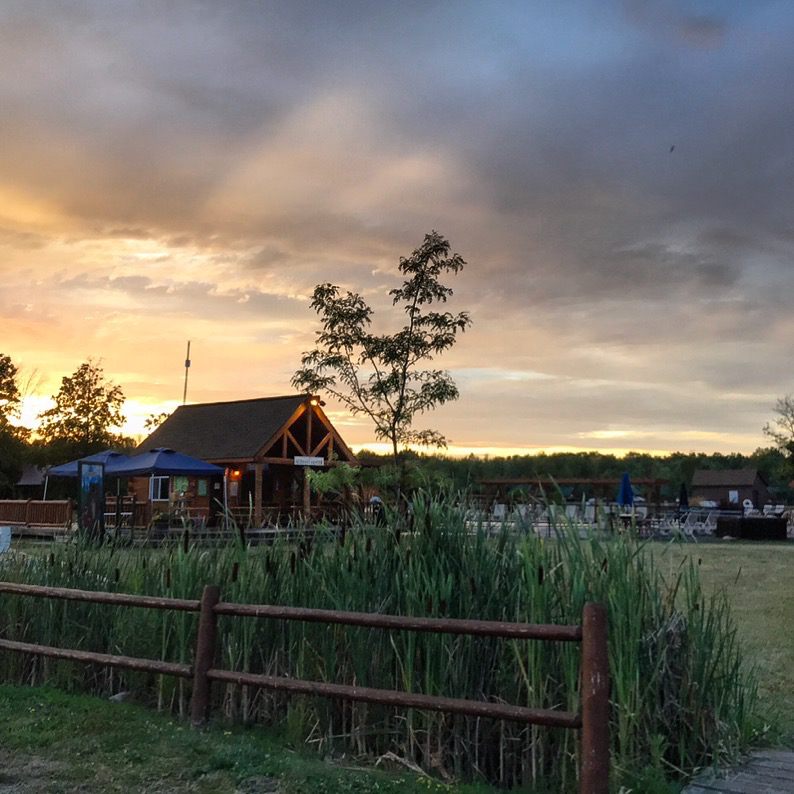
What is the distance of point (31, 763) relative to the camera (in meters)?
5.53

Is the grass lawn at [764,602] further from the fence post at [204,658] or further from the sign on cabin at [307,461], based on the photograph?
the sign on cabin at [307,461]

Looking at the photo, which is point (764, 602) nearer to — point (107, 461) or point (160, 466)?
point (160, 466)

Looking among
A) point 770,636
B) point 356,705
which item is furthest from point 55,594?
point 770,636

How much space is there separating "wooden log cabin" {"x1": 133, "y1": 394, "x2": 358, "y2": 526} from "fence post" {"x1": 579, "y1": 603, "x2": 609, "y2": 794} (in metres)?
26.4

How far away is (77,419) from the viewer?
168 feet

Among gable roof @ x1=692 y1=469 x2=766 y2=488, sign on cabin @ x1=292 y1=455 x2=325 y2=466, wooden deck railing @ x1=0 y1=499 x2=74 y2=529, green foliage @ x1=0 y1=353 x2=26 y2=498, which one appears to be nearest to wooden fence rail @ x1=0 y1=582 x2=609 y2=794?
wooden deck railing @ x1=0 y1=499 x2=74 y2=529

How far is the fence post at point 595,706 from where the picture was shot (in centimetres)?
468

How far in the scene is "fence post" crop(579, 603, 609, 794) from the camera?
4.68 meters

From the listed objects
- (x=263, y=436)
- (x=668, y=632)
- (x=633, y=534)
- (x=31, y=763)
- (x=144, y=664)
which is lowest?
(x=31, y=763)

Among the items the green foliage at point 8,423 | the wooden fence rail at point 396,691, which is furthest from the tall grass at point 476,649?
the green foliage at point 8,423

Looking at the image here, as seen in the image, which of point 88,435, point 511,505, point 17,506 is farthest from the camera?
point 88,435

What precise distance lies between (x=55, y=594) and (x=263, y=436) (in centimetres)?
2607

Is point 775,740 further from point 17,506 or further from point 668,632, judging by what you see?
point 17,506

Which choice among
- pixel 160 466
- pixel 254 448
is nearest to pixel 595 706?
pixel 160 466
